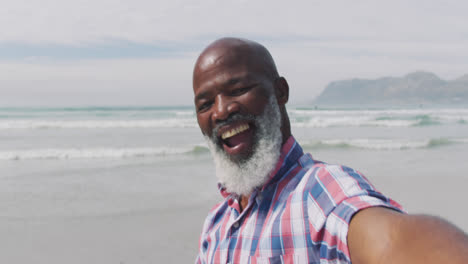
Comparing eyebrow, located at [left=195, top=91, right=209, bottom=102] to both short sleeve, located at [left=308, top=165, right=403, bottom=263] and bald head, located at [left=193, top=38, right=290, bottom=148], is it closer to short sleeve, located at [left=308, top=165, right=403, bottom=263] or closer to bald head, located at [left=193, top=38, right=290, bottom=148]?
bald head, located at [left=193, top=38, right=290, bottom=148]

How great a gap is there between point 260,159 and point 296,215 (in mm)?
313

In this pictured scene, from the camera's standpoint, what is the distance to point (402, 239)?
0.87m

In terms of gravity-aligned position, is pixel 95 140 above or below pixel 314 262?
below

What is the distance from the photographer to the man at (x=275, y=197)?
35.3 inches

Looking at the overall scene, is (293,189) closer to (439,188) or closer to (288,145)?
(288,145)

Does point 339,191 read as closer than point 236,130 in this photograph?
Yes

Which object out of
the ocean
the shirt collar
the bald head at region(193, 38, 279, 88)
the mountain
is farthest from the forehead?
the mountain

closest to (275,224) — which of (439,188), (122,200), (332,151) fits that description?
(122,200)

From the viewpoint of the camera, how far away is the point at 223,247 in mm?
1457

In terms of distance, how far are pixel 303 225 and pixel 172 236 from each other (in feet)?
14.0

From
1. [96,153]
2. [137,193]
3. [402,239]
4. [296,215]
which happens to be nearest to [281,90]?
[296,215]

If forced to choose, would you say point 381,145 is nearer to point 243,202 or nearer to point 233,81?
point 243,202

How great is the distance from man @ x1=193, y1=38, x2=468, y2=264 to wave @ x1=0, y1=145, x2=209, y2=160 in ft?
33.5

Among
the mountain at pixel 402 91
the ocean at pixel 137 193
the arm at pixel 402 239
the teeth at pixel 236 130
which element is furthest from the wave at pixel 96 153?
the mountain at pixel 402 91
